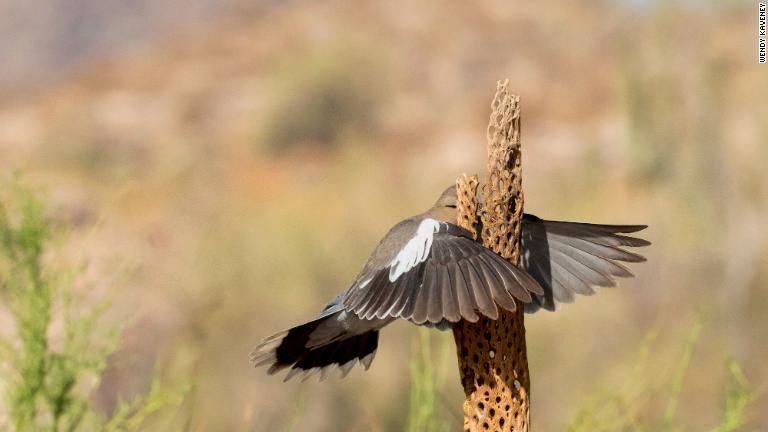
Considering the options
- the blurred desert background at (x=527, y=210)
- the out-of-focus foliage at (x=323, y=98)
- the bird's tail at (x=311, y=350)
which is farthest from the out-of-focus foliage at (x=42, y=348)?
the out-of-focus foliage at (x=323, y=98)

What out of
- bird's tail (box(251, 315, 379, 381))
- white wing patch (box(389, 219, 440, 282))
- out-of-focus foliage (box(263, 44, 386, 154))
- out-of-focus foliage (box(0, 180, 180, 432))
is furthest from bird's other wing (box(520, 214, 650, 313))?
out-of-focus foliage (box(263, 44, 386, 154))

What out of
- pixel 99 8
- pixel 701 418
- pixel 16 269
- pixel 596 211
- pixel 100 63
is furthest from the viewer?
pixel 99 8

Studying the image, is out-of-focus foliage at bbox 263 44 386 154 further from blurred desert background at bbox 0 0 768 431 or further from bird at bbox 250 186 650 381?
bird at bbox 250 186 650 381

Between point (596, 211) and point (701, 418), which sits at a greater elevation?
point (596, 211)

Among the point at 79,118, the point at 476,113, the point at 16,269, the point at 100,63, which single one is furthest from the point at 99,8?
the point at 16,269

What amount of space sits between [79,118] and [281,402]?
1890 centimetres

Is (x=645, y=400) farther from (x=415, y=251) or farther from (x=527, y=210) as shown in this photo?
(x=527, y=210)

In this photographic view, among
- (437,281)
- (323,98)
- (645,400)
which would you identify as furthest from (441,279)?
(323,98)

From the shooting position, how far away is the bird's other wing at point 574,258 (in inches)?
99.3

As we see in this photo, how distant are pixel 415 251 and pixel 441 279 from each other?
0.48ft

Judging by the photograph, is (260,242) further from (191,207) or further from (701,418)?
(701,418)

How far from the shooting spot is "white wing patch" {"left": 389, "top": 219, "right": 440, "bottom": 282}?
2.37 meters

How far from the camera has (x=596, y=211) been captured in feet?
37.7

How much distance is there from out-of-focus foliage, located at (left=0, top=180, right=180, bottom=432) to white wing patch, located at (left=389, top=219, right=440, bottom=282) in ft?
2.79
